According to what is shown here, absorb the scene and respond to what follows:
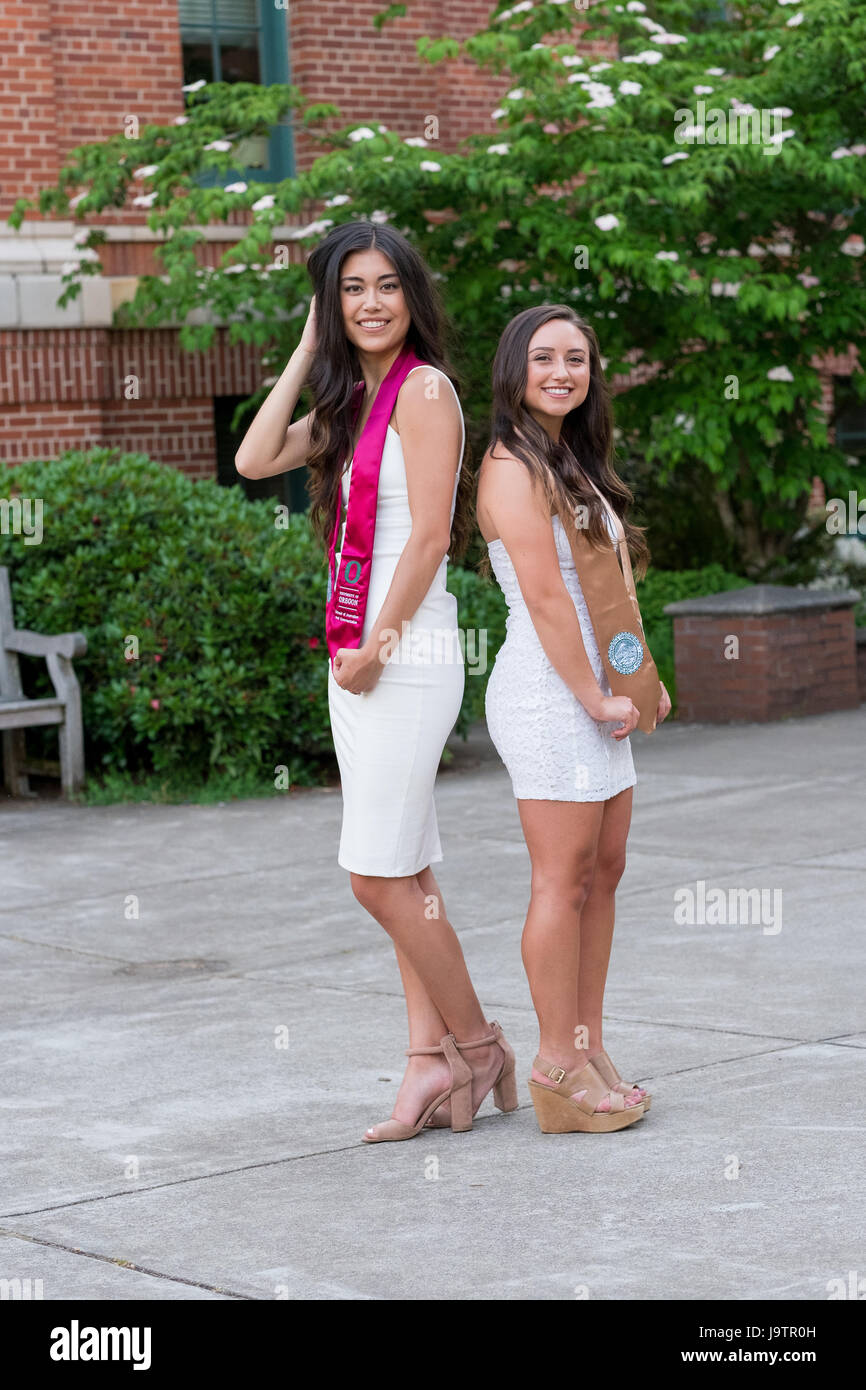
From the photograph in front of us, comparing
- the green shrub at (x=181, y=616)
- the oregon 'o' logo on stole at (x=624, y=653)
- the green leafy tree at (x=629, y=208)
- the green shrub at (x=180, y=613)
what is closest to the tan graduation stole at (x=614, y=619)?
the oregon 'o' logo on stole at (x=624, y=653)

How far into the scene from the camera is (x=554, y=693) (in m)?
4.56

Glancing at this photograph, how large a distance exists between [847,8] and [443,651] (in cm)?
852

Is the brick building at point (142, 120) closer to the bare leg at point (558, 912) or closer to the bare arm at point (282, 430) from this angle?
the bare arm at point (282, 430)

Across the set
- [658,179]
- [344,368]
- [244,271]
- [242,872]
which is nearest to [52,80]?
[244,271]

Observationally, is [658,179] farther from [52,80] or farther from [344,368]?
[344,368]

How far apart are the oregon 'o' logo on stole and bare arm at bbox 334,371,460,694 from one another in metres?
0.45

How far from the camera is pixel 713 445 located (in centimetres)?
1159

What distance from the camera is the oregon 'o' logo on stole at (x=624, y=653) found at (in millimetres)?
4559

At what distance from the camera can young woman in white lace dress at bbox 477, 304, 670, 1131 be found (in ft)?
14.7

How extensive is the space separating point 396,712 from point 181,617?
5.39 metres

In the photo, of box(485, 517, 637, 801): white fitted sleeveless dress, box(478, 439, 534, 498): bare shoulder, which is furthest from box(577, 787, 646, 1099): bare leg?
box(478, 439, 534, 498): bare shoulder

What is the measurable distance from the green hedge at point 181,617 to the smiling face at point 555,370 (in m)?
5.19

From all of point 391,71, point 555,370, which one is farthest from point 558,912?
point 391,71

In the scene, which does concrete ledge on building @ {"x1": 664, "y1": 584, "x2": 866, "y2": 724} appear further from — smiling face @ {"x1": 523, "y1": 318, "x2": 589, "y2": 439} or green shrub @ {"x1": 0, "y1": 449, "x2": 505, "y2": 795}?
smiling face @ {"x1": 523, "y1": 318, "x2": 589, "y2": 439}
